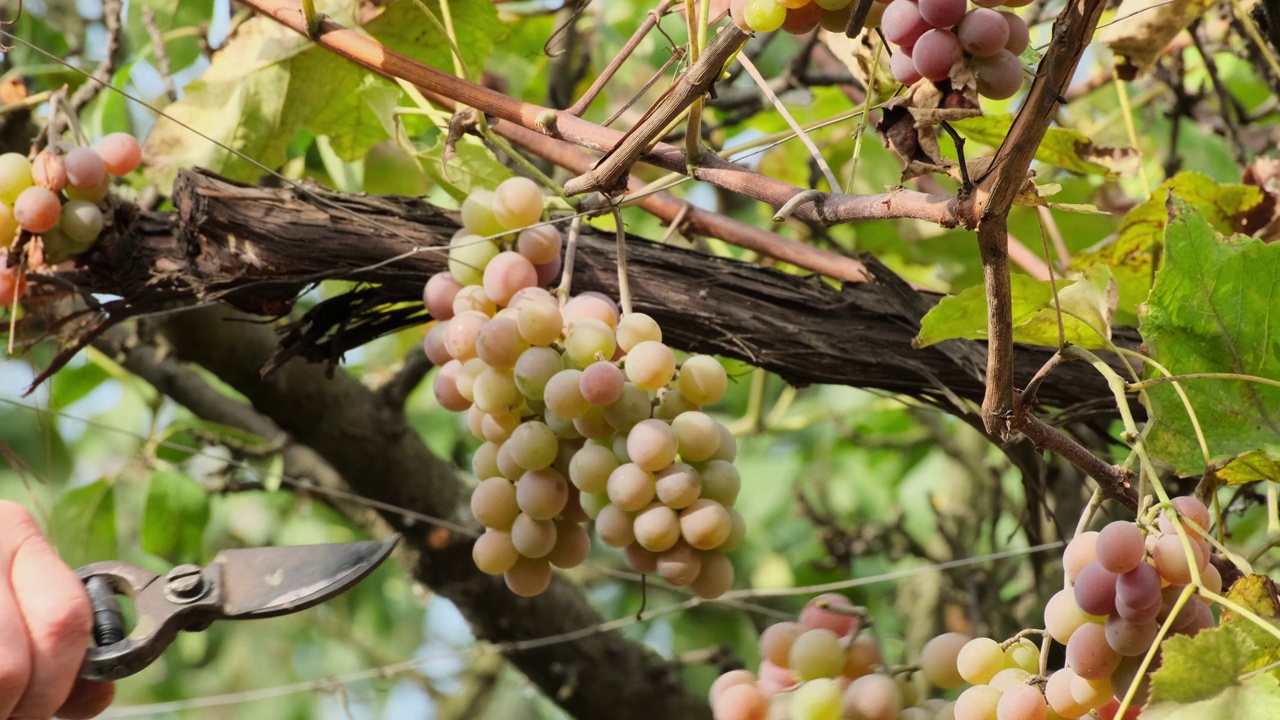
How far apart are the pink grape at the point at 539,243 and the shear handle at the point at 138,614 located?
0.26 m

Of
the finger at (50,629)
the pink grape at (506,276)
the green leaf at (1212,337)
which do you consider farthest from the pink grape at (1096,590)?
the finger at (50,629)

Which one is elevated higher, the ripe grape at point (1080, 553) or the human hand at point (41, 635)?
the ripe grape at point (1080, 553)

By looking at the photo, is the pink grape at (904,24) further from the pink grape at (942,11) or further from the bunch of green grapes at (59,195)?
the bunch of green grapes at (59,195)

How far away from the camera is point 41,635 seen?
23.0 inches

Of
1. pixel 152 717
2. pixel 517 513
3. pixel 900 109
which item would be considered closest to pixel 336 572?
pixel 517 513

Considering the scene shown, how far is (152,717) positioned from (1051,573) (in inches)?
78.7

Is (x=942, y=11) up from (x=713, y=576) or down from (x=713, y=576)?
up

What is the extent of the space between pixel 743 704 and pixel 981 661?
0.17 metres

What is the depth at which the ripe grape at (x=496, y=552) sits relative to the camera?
705 mm

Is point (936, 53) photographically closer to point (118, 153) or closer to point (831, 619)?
point (831, 619)

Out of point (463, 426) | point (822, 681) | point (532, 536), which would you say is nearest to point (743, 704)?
point (822, 681)

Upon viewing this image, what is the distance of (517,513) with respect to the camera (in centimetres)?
71

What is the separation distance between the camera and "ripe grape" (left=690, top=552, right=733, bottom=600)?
687mm

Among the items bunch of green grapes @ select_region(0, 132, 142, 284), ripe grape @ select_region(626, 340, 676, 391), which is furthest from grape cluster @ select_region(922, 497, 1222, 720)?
bunch of green grapes @ select_region(0, 132, 142, 284)
